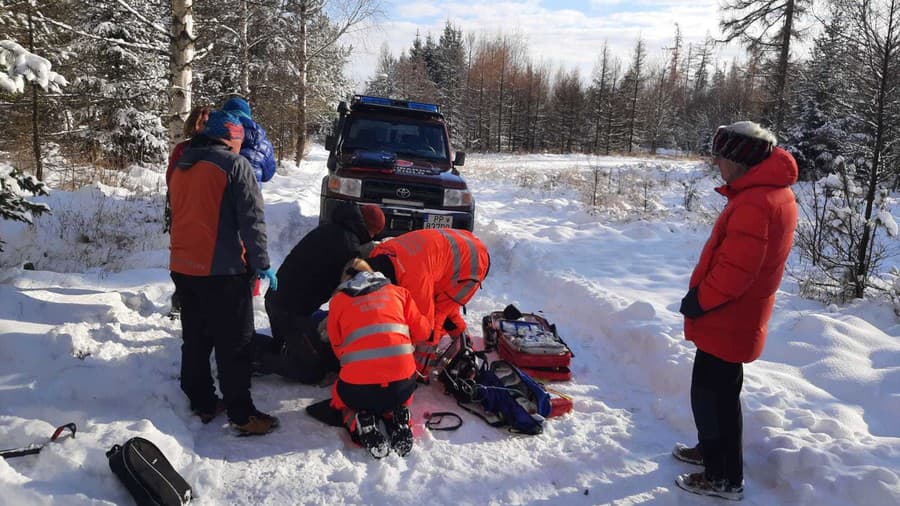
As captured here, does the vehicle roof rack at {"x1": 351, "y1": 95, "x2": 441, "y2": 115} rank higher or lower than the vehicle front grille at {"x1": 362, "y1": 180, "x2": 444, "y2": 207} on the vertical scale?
higher

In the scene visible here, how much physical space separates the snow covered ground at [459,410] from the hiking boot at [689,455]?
0.07 m

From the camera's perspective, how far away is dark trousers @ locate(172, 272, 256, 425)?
3.22 metres

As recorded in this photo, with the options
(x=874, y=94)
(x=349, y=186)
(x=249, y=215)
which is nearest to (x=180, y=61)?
(x=349, y=186)

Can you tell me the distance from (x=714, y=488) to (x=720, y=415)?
0.42m

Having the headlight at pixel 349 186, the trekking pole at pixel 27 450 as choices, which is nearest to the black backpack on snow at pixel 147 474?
the trekking pole at pixel 27 450

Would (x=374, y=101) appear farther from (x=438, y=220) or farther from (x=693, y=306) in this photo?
(x=693, y=306)

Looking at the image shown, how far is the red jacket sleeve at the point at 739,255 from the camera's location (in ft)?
8.70

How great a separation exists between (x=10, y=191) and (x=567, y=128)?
168 feet

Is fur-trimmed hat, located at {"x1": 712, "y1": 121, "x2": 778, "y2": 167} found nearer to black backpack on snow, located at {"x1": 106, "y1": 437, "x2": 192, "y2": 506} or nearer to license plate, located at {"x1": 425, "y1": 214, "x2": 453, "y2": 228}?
black backpack on snow, located at {"x1": 106, "y1": 437, "x2": 192, "y2": 506}

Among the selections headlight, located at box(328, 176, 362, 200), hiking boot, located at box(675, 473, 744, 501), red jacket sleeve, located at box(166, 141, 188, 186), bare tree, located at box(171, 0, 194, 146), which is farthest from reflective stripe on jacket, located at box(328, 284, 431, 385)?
bare tree, located at box(171, 0, 194, 146)

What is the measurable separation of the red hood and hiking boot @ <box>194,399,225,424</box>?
3.46 m

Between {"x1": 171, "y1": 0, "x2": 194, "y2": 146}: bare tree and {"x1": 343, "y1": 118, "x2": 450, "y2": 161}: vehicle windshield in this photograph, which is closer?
{"x1": 171, "y1": 0, "x2": 194, "y2": 146}: bare tree

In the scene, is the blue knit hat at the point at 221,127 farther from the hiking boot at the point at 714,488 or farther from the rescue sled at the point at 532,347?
the hiking boot at the point at 714,488

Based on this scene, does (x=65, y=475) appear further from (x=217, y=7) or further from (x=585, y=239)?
(x=217, y=7)
